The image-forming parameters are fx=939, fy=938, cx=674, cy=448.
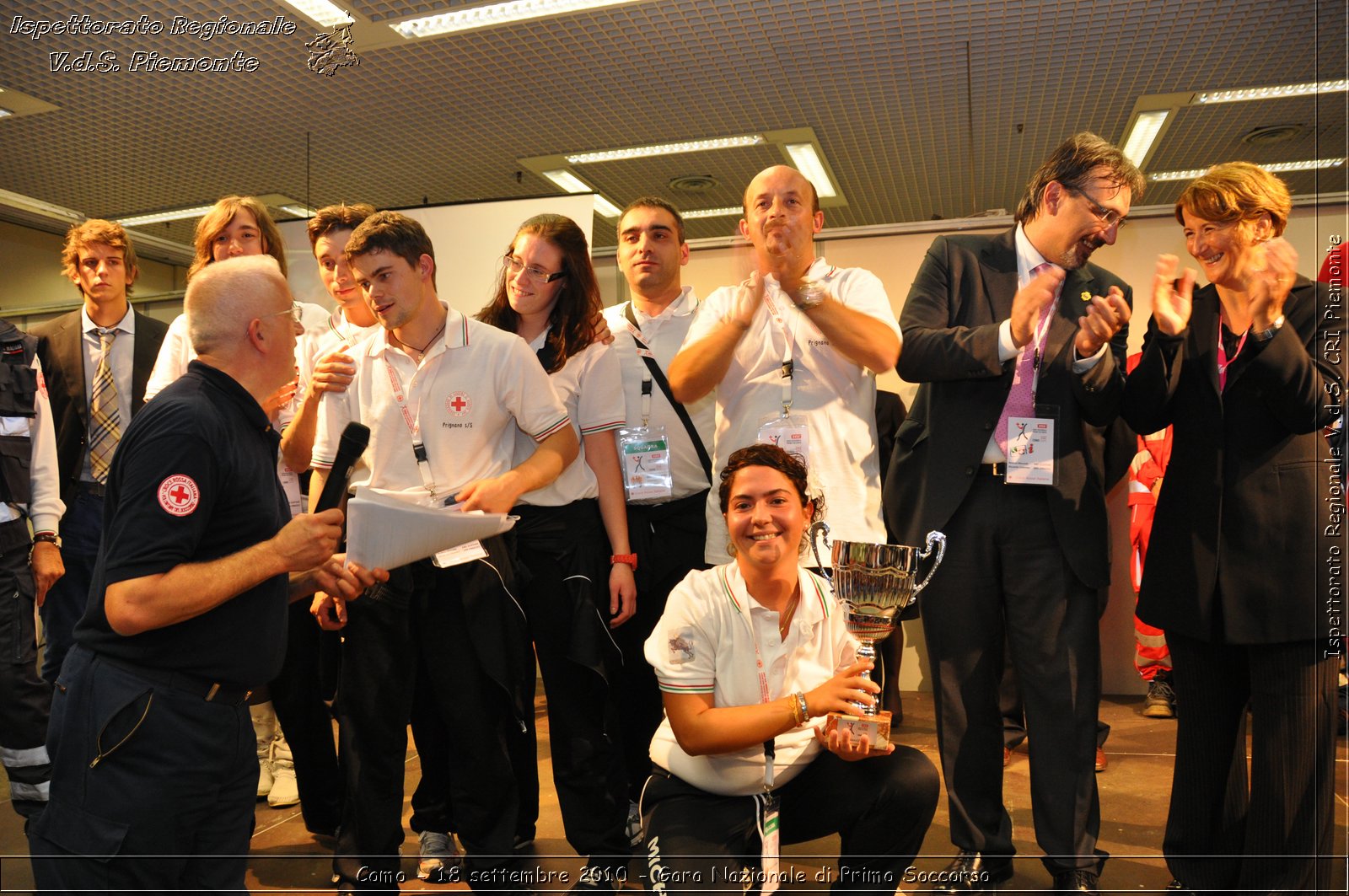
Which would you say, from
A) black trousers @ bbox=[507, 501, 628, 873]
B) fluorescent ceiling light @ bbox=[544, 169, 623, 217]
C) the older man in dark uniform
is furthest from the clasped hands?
fluorescent ceiling light @ bbox=[544, 169, 623, 217]

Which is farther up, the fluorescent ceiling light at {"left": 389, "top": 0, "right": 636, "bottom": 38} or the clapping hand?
the fluorescent ceiling light at {"left": 389, "top": 0, "right": 636, "bottom": 38}

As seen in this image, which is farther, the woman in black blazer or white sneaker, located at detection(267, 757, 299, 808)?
white sneaker, located at detection(267, 757, 299, 808)

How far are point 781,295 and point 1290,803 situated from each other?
1815 millimetres

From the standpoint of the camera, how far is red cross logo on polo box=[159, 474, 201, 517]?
169 centimetres

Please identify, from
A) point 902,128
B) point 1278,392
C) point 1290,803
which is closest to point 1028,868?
point 1290,803

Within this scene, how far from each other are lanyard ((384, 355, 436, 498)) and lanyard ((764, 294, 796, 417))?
988 millimetres

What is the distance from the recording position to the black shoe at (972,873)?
2.44 m

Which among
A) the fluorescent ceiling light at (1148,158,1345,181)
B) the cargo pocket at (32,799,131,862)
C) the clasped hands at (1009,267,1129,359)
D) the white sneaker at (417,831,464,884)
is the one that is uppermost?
the fluorescent ceiling light at (1148,158,1345,181)

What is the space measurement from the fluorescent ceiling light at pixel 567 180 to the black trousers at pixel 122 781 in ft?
21.2

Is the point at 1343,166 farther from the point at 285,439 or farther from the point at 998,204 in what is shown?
the point at 998,204

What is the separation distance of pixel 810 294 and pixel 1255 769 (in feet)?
5.32

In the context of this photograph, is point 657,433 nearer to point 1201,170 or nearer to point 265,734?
point 265,734

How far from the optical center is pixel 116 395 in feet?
10.9

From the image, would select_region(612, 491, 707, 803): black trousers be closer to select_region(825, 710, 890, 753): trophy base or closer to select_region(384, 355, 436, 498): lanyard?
select_region(384, 355, 436, 498): lanyard
